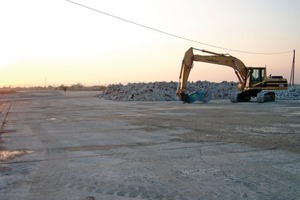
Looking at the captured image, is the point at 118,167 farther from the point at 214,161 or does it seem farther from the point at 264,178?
the point at 264,178

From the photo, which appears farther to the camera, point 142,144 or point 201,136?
point 201,136

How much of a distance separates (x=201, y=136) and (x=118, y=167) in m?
5.27

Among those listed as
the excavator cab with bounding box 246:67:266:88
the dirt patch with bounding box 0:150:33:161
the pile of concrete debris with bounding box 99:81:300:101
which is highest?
the excavator cab with bounding box 246:67:266:88

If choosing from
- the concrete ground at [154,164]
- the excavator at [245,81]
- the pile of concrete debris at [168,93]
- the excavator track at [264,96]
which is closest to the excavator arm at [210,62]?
the excavator at [245,81]

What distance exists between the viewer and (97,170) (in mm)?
8695

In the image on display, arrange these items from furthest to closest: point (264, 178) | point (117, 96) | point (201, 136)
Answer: point (117, 96) → point (201, 136) → point (264, 178)

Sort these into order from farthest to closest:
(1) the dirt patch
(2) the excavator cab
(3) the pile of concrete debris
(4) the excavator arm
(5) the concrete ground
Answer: (3) the pile of concrete debris
(2) the excavator cab
(4) the excavator arm
(1) the dirt patch
(5) the concrete ground

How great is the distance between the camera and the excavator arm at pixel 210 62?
107 ft

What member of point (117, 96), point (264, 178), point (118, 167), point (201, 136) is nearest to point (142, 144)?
point (201, 136)

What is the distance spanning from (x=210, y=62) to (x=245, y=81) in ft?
12.2

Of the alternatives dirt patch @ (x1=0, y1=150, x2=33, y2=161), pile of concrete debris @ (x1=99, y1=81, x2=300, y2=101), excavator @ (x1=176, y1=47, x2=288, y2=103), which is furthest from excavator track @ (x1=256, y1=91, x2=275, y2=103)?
dirt patch @ (x1=0, y1=150, x2=33, y2=161)

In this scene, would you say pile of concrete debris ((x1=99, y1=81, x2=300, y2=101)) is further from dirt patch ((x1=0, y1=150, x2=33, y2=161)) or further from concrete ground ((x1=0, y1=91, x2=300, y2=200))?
dirt patch ((x1=0, y1=150, x2=33, y2=161))

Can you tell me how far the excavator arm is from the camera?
1288 inches

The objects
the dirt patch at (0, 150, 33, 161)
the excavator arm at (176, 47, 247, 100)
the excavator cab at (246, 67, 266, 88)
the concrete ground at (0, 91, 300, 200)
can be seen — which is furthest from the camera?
the excavator cab at (246, 67, 266, 88)
